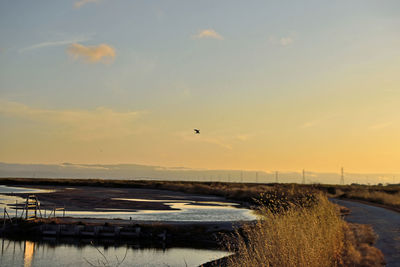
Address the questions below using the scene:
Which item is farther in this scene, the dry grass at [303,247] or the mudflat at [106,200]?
the mudflat at [106,200]

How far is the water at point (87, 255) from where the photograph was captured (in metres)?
24.6

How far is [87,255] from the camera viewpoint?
87.2 feet

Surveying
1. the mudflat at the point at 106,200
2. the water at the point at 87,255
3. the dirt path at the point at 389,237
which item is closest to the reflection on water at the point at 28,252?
the water at the point at 87,255

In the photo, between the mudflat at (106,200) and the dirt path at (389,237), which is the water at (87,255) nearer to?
the dirt path at (389,237)

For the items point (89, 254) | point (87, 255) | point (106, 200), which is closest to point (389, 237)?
point (87, 255)

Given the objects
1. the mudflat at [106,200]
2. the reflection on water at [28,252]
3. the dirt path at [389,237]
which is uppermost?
the dirt path at [389,237]

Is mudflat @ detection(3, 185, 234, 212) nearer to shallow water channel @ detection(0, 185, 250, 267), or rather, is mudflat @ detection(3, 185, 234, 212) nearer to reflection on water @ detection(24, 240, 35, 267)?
reflection on water @ detection(24, 240, 35, 267)

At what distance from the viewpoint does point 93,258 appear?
84.4ft

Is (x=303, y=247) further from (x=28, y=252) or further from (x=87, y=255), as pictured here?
(x=28, y=252)

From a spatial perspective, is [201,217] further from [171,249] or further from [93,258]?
[93,258]

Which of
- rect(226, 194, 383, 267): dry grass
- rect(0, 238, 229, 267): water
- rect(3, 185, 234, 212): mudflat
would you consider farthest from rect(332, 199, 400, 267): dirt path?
rect(3, 185, 234, 212): mudflat

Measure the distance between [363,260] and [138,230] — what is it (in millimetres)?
20863

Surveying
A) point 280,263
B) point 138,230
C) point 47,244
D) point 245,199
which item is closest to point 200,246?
point 138,230

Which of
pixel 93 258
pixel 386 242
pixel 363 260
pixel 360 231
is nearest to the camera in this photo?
pixel 363 260
